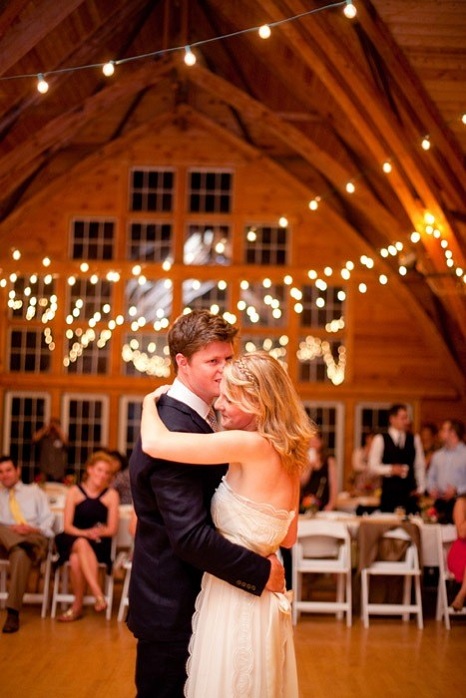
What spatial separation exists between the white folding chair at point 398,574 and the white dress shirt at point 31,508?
2.67m

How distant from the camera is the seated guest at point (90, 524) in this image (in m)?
8.44

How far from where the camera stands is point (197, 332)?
122 inches

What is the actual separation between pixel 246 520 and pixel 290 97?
11534mm

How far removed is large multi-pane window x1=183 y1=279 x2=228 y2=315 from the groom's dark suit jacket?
43.7 ft

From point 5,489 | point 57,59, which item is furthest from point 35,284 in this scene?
point 5,489

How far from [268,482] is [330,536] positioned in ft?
19.4

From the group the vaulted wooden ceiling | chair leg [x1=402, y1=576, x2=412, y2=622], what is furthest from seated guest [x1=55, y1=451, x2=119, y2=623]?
the vaulted wooden ceiling

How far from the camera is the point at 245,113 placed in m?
14.8

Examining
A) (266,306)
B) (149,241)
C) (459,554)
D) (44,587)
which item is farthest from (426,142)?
(149,241)

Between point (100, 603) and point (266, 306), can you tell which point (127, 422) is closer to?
point (266, 306)

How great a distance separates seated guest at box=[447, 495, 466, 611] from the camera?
835 cm

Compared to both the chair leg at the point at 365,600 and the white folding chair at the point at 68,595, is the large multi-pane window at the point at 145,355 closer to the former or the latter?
the white folding chair at the point at 68,595

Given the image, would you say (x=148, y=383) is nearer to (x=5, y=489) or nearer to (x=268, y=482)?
(x=5, y=489)

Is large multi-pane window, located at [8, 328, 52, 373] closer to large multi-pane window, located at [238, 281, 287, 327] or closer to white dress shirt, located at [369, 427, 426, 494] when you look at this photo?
large multi-pane window, located at [238, 281, 287, 327]
